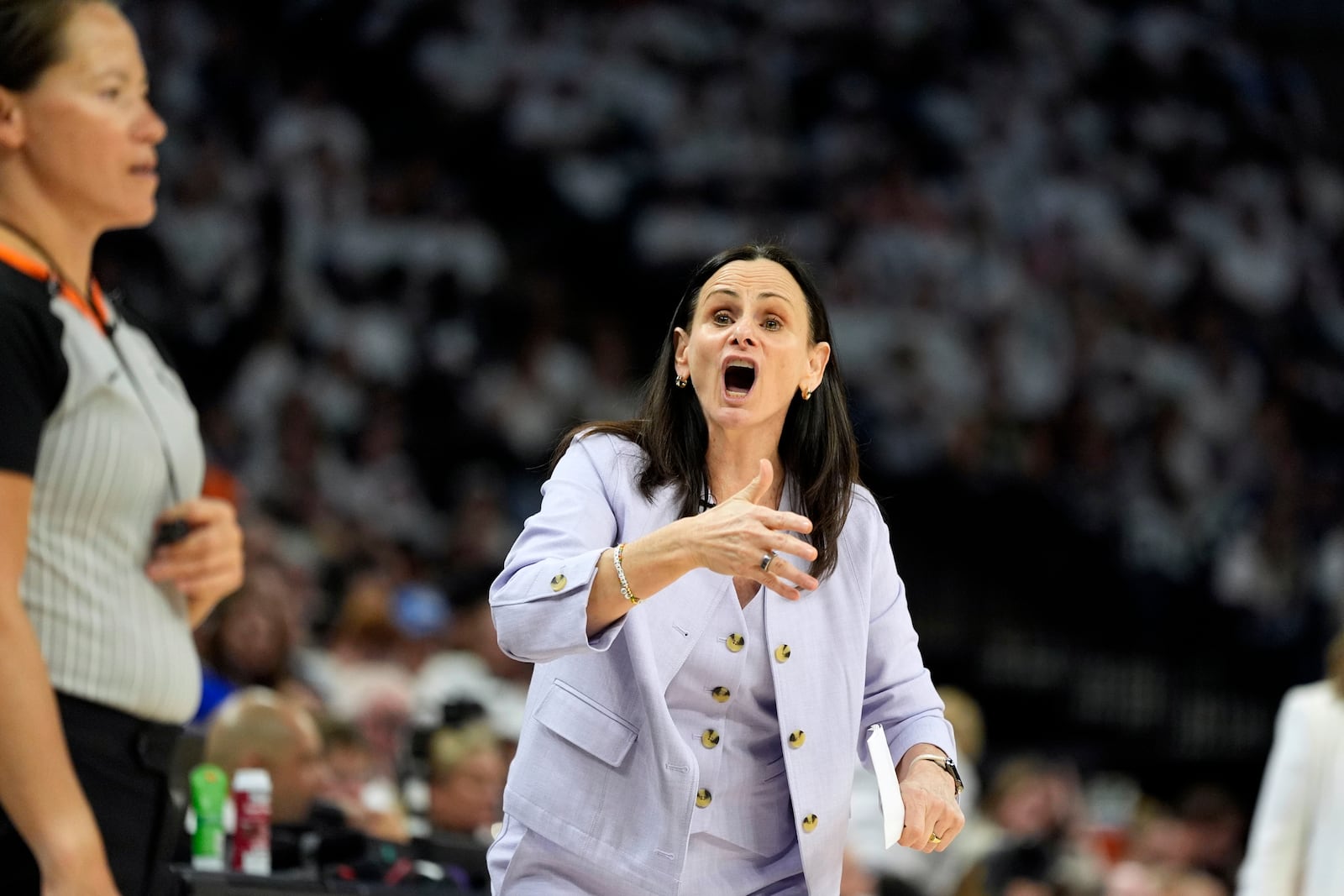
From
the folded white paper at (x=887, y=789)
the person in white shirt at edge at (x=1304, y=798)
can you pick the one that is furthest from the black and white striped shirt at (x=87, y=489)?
the person in white shirt at edge at (x=1304, y=798)

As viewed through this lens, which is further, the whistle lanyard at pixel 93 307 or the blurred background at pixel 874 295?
the blurred background at pixel 874 295

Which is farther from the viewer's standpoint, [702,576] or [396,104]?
[396,104]

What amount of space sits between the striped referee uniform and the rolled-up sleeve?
398 millimetres

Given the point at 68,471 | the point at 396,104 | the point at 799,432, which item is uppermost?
the point at 396,104

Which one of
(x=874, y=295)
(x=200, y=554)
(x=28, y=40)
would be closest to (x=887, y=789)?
(x=200, y=554)

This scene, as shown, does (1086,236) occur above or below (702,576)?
above

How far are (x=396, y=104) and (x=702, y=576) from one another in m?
8.63

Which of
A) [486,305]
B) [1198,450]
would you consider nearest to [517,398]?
[486,305]

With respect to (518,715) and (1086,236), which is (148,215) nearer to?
(518,715)

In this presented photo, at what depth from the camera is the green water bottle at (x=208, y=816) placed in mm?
3412

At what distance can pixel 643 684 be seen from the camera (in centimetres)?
208

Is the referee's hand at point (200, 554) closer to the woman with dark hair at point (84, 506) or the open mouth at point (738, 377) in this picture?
the woman with dark hair at point (84, 506)

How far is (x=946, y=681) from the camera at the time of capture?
8797 millimetres

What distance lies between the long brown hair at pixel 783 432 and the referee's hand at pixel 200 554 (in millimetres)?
587
